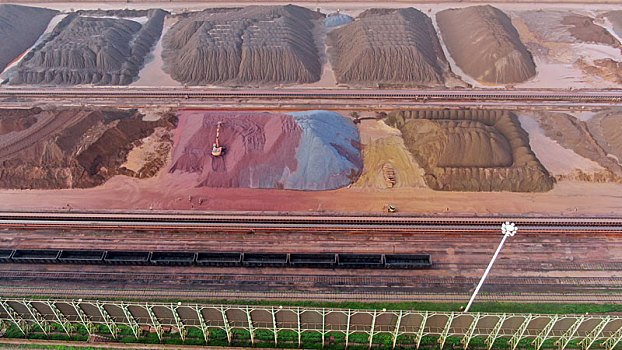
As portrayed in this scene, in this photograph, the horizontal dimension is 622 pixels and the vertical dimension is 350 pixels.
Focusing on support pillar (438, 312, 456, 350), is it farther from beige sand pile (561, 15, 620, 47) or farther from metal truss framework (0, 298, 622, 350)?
beige sand pile (561, 15, 620, 47)

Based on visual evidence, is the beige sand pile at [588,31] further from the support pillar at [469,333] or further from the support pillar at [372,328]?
the support pillar at [372,328]

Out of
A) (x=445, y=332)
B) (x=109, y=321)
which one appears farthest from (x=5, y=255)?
(x=445, y=332)

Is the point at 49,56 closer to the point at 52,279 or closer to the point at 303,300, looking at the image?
the point at 52,279

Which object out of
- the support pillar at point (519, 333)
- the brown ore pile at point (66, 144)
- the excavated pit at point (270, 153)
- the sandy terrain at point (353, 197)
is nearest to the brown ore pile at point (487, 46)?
the sandy terrain at point (353, 197)

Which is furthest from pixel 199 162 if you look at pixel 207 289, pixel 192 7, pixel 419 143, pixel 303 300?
pixel 192 7

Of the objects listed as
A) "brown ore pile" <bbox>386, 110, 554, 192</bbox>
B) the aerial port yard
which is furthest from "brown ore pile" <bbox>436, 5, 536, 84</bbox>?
"brown ore pile" <bbox>386, 110, 554, 192</bbox>

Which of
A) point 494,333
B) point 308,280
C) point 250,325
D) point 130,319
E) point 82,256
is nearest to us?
point 250,325

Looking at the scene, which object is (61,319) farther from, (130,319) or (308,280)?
(308,280)
